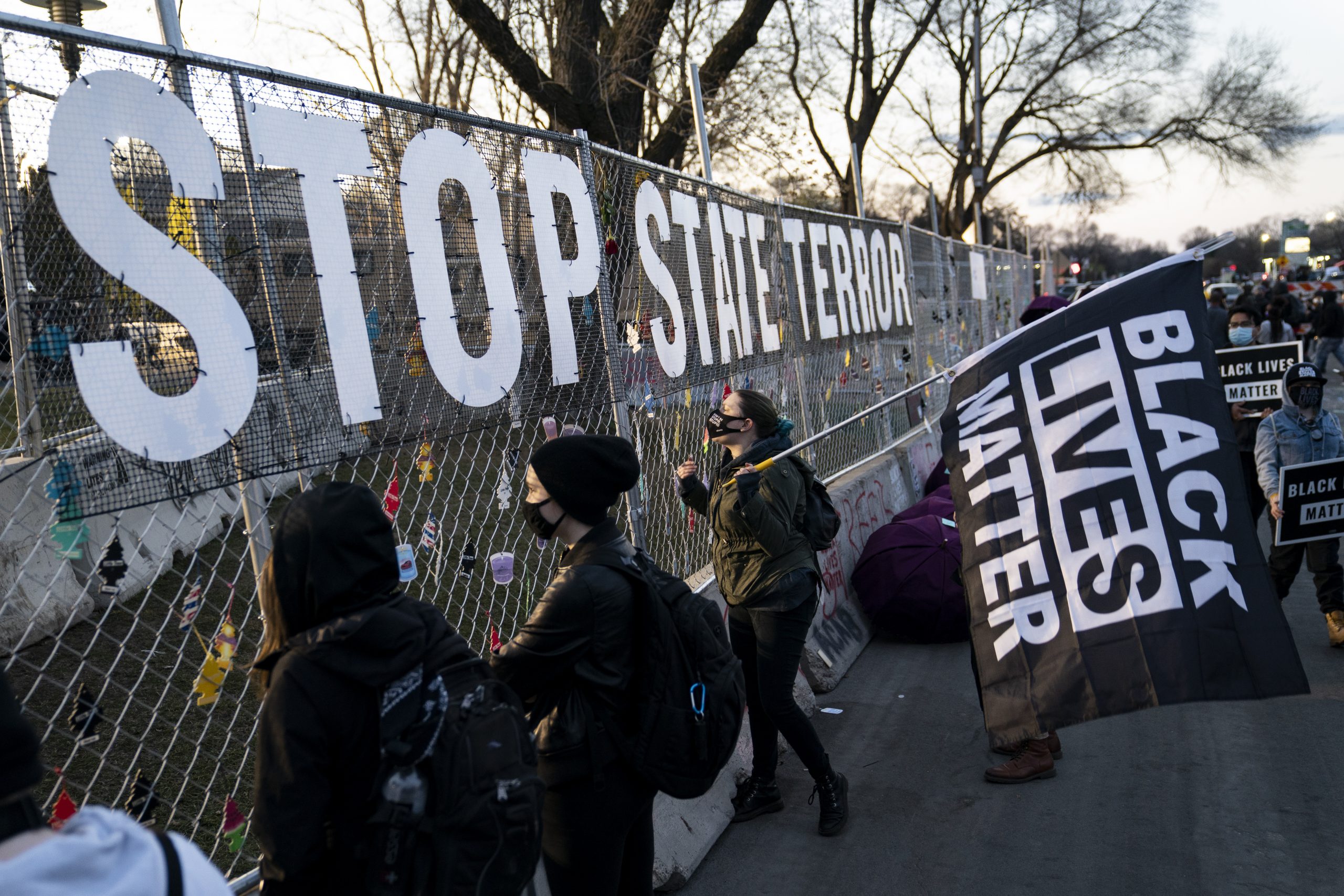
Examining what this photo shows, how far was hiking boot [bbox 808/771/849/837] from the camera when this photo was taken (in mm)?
4273

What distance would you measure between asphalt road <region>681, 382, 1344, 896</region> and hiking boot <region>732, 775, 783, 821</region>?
0.05 metres

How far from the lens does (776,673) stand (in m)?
4.27

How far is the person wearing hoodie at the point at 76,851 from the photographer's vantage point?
3.63ft

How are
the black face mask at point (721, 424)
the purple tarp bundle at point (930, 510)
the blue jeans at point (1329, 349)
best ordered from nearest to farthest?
the black face mask at point (721, 424), the purple tarp bundle at point (930, 510), the blue jeans at point (1329, 349)

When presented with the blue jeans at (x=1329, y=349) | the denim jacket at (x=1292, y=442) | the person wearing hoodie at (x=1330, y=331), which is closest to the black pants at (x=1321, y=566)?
the denim jacket at (x=1292, y=442)

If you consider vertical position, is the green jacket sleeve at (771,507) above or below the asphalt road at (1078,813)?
above

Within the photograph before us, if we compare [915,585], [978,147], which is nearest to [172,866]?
[915,585]

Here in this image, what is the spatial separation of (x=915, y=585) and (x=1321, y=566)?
2486 millimetres

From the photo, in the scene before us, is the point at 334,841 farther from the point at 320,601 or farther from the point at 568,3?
the point at 568,3

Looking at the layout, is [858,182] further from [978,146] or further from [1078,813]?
[978,146]

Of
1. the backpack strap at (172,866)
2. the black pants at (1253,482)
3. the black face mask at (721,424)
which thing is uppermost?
the black face mask at (721,424)

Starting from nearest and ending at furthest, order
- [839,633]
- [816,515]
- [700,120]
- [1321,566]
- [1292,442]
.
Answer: [816,515] → [700,120] → [1321,566] → [1292,442] → [839,633]

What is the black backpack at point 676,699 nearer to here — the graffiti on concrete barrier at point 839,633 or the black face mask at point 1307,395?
the graffiti on concrete barrier at point 839,633

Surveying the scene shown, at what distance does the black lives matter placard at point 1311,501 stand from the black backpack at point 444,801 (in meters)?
5.71
